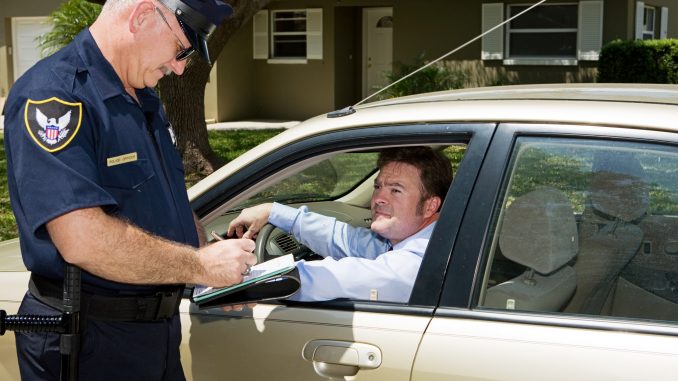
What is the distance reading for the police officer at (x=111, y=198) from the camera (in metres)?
2.21

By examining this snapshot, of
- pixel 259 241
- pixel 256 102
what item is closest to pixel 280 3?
pixel 256 102

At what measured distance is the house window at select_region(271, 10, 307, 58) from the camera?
18250 mm

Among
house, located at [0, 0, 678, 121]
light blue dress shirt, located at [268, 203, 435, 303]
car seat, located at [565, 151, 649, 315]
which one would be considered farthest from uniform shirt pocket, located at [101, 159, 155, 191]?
house, located at [0, 0, 678, 121]

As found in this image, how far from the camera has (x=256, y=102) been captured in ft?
61.4

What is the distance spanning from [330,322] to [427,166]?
0.72m

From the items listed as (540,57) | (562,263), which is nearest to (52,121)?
(562,263)

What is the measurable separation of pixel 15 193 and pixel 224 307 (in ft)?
2.08

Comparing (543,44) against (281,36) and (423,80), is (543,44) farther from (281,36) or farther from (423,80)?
(281,36)

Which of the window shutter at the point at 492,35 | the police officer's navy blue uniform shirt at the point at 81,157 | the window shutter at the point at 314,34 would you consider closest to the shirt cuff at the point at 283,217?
the police officer's navy blue uniform shirt at the point at 81,157

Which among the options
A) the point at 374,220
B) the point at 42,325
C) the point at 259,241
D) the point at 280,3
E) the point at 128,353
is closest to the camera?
the point at 42,325

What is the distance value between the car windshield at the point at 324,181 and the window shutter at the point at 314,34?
14081 mm

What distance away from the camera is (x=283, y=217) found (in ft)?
10.5

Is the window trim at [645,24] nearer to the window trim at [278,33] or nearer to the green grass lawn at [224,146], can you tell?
the window trim at [278,33]

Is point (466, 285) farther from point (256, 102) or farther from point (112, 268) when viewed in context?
point (256, 102)
